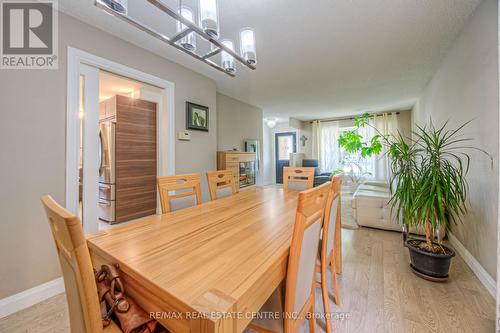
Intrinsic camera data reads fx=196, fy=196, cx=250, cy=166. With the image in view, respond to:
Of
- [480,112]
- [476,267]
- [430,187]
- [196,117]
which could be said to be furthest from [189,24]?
[476,267]

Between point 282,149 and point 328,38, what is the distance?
5843 millimetres

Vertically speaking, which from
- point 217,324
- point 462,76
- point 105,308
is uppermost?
point 462,76

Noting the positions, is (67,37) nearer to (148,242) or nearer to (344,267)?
(148,242)

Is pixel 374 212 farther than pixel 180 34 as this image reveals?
Yes

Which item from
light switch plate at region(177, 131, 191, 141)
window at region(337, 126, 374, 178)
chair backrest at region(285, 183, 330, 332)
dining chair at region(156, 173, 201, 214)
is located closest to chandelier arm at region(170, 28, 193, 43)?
dining chair at region(156, 173, 201, 214)

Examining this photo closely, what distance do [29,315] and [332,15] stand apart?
3502 millimetres

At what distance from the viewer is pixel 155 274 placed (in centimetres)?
68

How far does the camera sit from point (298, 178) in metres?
2.46

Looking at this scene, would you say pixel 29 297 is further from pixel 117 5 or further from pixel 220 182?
pixel 117 5

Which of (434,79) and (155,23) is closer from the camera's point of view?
(155,23)

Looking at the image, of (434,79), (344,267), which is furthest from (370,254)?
(434,79)

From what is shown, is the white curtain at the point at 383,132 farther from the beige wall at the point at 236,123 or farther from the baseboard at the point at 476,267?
the baseboard at the point at 476,267

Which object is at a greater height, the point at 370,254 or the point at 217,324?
the point at 217,324

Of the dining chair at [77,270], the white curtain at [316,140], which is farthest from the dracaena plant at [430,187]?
the white curtain at [316,140]
